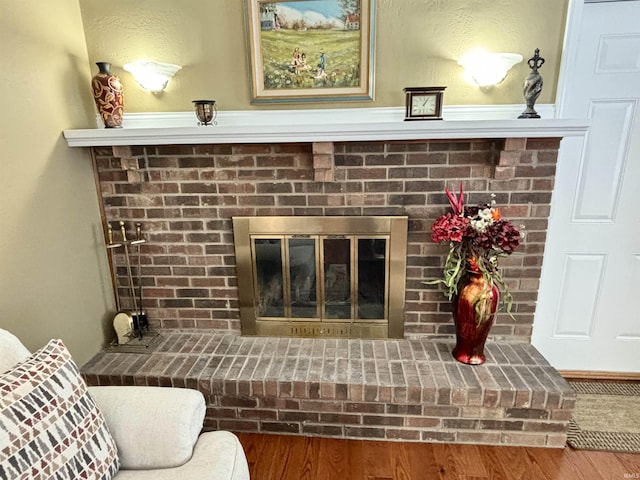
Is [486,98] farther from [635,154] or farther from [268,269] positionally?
[268,269]

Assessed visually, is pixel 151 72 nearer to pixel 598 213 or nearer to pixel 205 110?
pixel 205 110

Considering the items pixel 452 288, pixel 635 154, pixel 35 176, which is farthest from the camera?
pixel 635 154

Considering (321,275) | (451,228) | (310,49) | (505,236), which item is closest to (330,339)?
(321,275)

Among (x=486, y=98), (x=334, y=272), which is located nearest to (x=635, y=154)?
(x=486, y=98)

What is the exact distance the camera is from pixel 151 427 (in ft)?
3.73

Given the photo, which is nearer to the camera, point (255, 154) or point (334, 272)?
point (255, 154)

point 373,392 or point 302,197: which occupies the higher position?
point 302,197

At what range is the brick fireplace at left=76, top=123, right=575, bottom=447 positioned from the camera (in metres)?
1.73

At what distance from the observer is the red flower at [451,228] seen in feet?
5.51

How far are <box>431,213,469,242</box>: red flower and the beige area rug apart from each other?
1106mm

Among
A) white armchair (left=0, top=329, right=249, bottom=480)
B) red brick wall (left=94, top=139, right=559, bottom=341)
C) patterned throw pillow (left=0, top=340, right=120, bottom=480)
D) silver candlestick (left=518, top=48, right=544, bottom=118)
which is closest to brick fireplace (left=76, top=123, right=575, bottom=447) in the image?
red brick wall (left=94, top=139, right=559, bottom=341)

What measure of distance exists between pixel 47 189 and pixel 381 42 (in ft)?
5.71

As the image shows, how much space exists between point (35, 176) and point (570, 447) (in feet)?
8.92

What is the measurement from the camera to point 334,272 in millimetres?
2068
